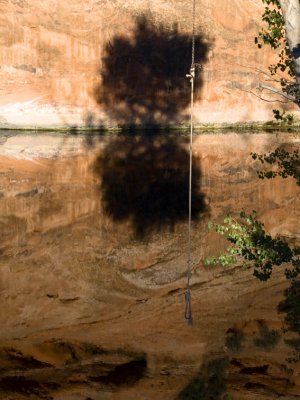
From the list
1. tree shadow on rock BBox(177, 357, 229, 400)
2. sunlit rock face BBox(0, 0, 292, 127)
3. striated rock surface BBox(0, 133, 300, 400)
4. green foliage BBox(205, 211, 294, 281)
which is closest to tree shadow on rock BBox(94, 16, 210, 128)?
sunlit rock face BBox(0, 0, 292, 127)

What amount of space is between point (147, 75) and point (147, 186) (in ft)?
80.3

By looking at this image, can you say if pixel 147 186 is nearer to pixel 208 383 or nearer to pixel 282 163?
pixel 282 163

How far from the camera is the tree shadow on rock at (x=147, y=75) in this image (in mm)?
39000

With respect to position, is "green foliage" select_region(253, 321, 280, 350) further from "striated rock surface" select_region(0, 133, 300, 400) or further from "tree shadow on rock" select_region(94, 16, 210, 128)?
"tree shadow on rock" select_region(94, 16, 210, 128)

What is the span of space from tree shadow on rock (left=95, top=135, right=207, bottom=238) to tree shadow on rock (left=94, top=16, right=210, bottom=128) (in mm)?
13211

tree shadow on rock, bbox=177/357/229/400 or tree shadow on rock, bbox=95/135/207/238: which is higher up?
tree shadow on rock, bbox=95/135/207/238

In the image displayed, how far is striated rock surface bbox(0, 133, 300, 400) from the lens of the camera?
18.8 ft

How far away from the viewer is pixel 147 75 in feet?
132

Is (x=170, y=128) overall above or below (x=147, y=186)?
above

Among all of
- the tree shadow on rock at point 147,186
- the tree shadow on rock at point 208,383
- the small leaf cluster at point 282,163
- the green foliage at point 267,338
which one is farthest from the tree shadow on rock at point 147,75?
the tree shadow on rock at point 208,383

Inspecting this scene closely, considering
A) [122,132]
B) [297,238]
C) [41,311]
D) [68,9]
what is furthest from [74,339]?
[68,9]

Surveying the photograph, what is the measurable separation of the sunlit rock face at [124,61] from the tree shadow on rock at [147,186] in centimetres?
1263

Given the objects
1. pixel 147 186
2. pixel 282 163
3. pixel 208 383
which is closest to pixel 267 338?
pixel 208 383

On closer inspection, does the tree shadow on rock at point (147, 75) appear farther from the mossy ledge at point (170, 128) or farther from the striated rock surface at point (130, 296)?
the striated rock surface at point (130, 296)
